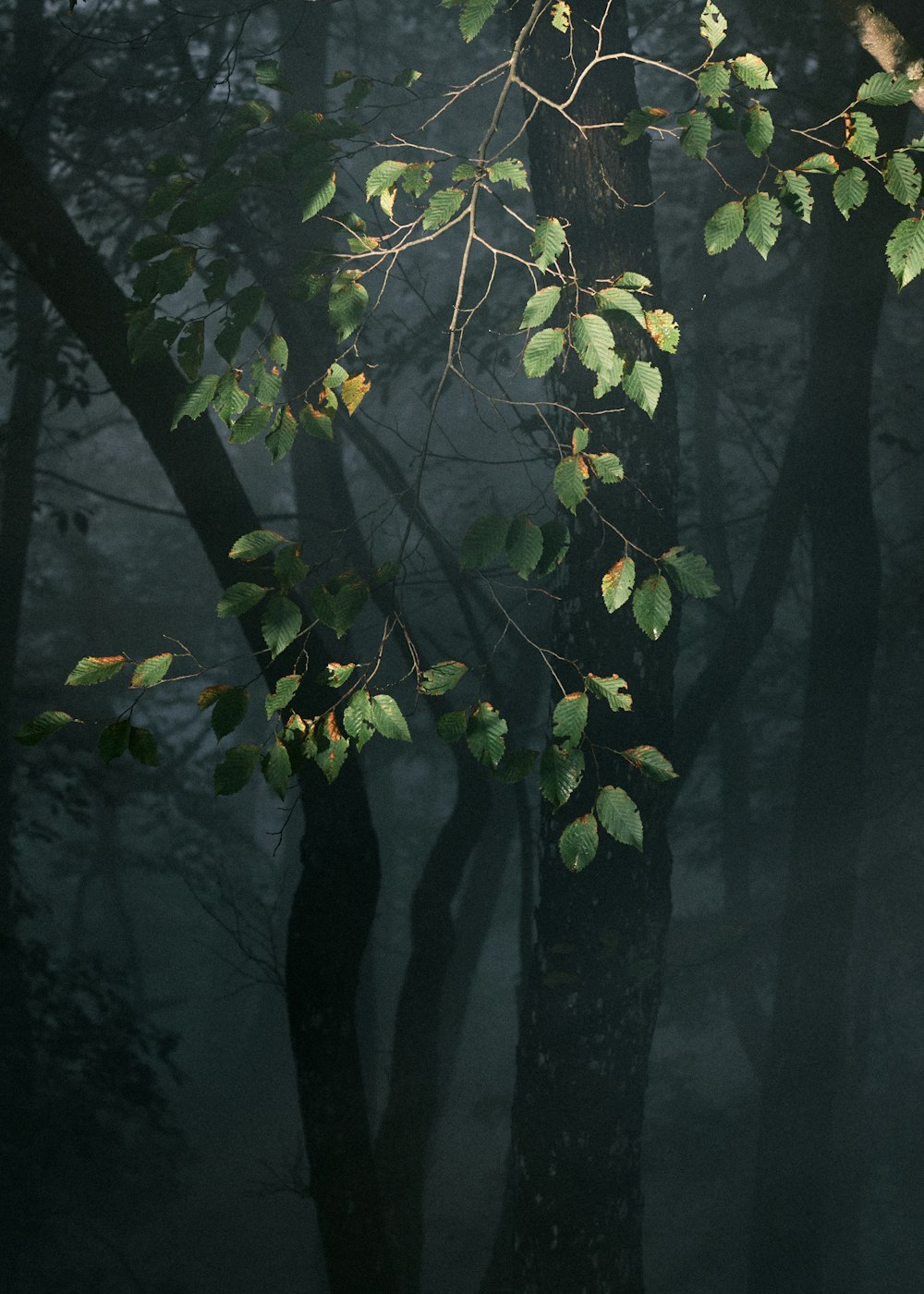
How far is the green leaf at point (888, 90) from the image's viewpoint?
2695 millimetres

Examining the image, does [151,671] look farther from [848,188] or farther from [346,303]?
[848,188]

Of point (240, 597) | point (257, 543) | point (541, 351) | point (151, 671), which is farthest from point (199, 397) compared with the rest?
point (541, 351)

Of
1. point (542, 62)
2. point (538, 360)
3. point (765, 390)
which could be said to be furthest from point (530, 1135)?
point (765, 390)

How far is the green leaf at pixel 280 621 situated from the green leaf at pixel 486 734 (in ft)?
1.60

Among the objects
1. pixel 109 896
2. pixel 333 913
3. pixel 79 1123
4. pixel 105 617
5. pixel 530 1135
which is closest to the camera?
pixel 530 1135

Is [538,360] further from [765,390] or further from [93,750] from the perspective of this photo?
[93,750]

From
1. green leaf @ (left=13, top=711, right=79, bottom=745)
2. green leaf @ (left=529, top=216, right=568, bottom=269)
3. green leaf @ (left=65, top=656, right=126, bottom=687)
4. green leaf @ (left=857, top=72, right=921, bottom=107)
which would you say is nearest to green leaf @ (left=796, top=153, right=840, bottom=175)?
green leaf @ (left=857, top=72, right=921, bottom=107)

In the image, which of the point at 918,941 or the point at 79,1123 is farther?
the point at 918,941

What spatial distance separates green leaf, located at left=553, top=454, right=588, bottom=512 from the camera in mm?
2904

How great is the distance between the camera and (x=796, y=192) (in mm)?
2992

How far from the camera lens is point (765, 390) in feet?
27.5

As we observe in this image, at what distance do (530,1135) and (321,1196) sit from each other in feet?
3.21

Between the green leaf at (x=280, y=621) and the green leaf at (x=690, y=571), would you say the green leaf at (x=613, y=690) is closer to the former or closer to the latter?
the green leaf at (x=690, y=571)

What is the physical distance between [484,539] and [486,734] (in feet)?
1.54
